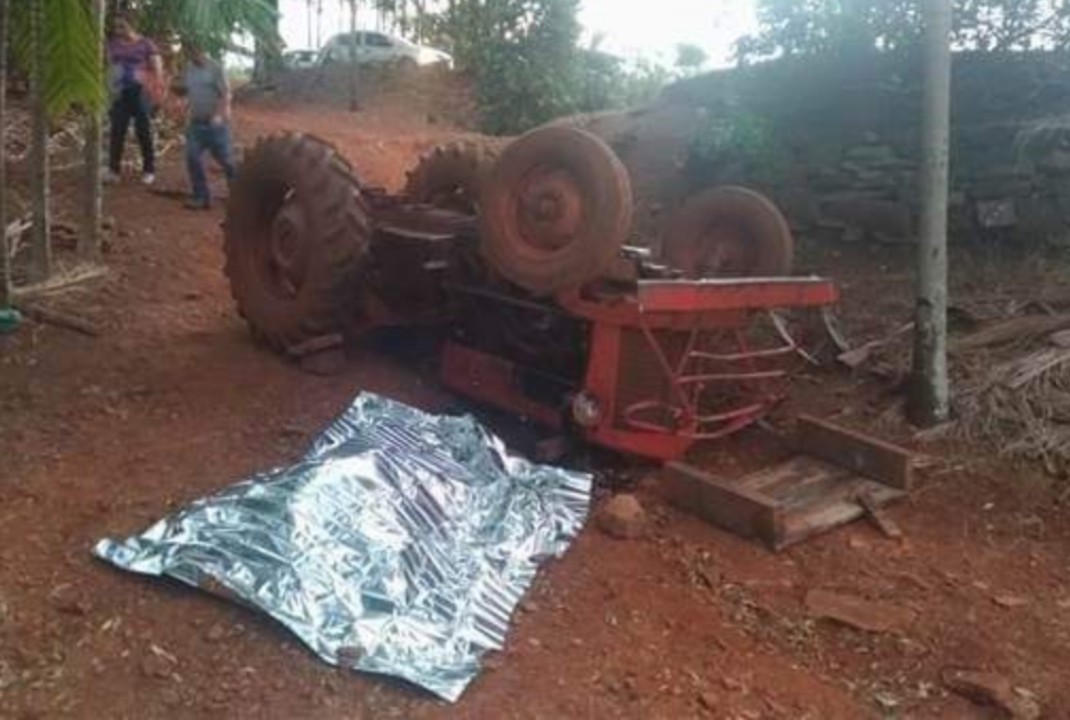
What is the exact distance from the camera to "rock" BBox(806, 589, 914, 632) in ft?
12.4

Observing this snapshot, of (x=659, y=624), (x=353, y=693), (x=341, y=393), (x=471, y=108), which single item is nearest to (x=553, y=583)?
(x=659, y=624)

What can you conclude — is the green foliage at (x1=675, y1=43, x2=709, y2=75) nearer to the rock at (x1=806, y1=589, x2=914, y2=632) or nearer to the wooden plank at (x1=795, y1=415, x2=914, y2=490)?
the wooden plank at (x1=795, y1=415, x2=914, y2=490)

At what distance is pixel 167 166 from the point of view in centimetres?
1102

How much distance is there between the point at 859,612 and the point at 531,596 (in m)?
1.19

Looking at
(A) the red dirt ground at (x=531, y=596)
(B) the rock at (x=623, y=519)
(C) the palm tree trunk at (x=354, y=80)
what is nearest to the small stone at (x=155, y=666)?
(A) the red dirt ground at (x=531, y=596)

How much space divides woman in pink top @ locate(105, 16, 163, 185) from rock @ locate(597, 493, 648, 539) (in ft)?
22.2

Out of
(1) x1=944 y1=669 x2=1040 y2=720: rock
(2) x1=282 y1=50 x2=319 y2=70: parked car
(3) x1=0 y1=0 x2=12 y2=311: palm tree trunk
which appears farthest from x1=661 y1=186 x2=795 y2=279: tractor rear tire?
(2) x1=282 y1=50 x2=319 y2=70: parked car

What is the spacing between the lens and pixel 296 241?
18.7 ft

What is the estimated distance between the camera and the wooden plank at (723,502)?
4250 mm

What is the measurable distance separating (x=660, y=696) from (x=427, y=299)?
3.00 m

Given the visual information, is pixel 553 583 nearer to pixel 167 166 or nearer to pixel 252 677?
pixel 252 677

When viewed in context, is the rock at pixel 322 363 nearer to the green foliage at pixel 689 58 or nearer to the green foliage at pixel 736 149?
the green foliage at pixel 736 149

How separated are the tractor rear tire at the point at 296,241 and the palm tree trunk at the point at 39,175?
44.2 inches

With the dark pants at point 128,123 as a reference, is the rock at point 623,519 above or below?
below
